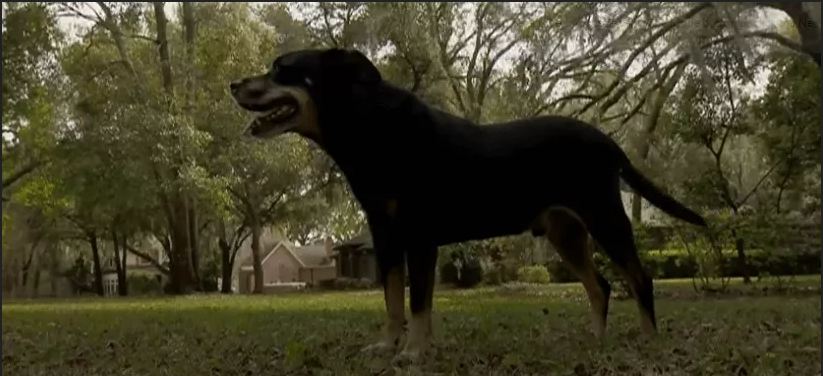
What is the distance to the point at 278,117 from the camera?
11.8ft

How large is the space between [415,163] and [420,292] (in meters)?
Answer: 0.59

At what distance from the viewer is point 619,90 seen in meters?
13.4

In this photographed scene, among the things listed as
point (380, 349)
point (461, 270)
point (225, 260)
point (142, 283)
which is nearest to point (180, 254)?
point (225, 260)

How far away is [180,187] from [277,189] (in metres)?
3.63

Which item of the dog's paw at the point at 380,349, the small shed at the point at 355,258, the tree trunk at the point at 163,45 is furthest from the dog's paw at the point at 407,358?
the small shed at the point at 355,258

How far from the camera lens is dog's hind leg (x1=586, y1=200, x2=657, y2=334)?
13.1 feet

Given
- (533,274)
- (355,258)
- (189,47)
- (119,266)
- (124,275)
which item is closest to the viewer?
(533,274)

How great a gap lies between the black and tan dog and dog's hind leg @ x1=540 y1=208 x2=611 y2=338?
10.2 inches

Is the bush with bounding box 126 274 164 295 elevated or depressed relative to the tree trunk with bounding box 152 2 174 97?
depressed

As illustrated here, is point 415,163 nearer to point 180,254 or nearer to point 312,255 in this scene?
point 180,254

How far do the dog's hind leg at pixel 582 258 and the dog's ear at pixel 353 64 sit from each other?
1.27 metres

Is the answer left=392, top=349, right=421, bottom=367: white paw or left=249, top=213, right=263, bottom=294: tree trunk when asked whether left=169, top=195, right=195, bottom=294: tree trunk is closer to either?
left=249, top=213, right=263, bottom=294: tree trunk

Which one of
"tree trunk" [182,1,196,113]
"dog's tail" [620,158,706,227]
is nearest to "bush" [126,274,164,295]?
"tree trunk" [182,1,196,113]

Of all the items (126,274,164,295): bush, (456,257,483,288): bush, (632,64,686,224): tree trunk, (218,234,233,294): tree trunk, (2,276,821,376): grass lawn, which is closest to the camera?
(2,276,821,376): grass lawn
